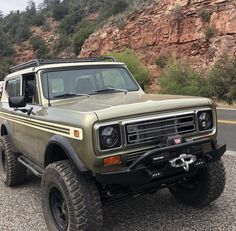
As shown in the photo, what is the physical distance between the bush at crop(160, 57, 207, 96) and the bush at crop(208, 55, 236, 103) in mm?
657

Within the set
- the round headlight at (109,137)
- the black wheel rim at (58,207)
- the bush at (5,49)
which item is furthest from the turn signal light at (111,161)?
the bush at (5,49)

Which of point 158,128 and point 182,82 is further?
point 182,82

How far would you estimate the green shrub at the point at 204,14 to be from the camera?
1212 inches

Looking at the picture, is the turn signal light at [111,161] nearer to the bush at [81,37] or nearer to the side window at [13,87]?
the side window at [13,87]

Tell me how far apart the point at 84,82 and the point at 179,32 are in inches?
1101

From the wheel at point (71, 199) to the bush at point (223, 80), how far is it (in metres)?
17.0

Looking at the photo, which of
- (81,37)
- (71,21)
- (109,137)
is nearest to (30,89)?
(109,137)

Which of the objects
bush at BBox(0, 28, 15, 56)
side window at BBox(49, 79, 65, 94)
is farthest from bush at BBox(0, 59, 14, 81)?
side window at BBox(49, 79, 65, 94)

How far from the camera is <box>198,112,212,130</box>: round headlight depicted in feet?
14.9

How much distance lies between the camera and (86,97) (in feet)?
17.5

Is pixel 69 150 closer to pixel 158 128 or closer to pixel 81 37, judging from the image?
pixel 158 128

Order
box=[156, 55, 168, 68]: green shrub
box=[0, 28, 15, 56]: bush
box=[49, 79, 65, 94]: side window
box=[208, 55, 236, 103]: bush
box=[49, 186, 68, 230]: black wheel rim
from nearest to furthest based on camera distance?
1. box=[49, 186, 68, 230]: black wheel rim
2. box=[49, 79, 65, 94]: side window
3. box=[208, 55, 236, 103]: bush
4. box=[156, 55, 168, 68]: green shrub
5. box=[0, 28, 15, 56]: bush

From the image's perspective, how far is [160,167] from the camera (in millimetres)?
4148

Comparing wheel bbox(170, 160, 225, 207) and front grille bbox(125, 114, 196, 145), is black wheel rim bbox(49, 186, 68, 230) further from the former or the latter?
wheel bbox(170, 160, 225, 207)
